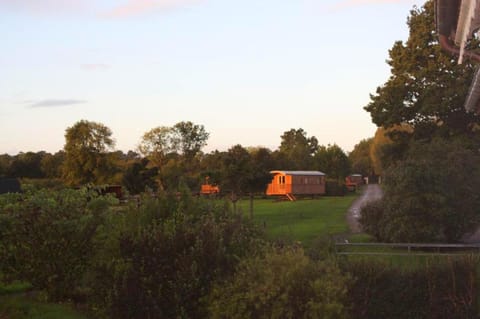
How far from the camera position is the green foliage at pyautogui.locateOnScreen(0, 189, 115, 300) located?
37.2 feet

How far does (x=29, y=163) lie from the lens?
9575cm

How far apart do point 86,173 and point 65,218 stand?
7348 centimetres

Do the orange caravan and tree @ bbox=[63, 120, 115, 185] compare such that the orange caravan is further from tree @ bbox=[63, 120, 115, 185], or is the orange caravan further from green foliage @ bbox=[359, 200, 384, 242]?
green foliage @ bbox=[359, 200, 384, 242]

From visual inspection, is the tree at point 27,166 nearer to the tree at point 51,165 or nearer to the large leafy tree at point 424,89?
the tree at point 51,165

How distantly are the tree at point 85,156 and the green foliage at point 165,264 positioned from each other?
7421cm

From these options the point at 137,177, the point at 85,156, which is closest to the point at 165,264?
the point at 137,177

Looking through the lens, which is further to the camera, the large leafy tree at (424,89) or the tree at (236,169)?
the tree at (236,169)

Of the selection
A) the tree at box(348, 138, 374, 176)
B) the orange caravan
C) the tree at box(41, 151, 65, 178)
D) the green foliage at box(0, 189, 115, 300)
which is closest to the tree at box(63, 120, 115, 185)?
the tree at box(41, 151, 65, 178)

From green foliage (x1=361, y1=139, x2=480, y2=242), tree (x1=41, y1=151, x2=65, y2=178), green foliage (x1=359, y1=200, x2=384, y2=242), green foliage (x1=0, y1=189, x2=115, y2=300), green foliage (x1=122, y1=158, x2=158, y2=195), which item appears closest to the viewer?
green foliage (x1=0, y1=189, x2=115, y2=300)

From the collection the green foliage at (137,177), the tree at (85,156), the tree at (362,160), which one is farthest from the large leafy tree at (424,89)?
the tree at (362,160)

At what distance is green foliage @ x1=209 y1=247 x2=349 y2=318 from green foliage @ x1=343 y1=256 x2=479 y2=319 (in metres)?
0.61

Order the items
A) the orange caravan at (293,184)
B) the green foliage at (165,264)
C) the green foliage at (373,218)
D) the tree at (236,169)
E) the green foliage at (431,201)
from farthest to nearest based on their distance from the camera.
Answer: the orange caravan at (293,184)
the tree at (236,169)
the green foliage at (373,218)
the green foliage at (431,201)
the green foliage at (165,264)

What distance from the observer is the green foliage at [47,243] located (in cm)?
1133

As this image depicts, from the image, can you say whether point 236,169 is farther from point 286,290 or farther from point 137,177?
point 286,290
